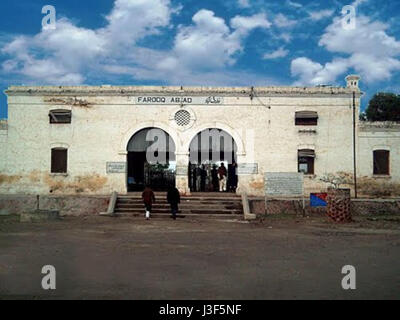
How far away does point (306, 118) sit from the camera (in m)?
21.5

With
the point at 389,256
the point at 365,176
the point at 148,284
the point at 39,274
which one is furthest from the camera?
the point at 365,176

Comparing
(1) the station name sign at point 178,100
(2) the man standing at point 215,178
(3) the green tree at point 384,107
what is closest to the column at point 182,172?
(1) the station name sign at point 178,100

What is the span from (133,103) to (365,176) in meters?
11.6

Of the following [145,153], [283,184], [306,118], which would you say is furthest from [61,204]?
[306,118]

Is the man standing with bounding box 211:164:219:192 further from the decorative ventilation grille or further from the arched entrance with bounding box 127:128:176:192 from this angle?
the decorative ventilation grille

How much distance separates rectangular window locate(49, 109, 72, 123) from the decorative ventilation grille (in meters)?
5.16

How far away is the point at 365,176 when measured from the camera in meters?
21.4

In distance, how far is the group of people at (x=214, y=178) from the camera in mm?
22484

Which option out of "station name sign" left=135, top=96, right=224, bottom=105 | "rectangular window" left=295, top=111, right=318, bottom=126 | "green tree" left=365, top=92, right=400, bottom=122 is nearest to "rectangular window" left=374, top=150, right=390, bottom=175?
"rectangular window" left=295, top=111, right=318, bottom=126

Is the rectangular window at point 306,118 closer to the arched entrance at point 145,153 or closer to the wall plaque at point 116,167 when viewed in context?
the arched entrance at point 145,153

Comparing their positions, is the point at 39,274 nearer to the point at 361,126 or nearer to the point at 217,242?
the point at 217,242

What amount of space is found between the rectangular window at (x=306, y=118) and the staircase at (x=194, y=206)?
475 cm

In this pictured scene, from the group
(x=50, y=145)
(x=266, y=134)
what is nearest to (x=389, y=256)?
(x=266, y=134)

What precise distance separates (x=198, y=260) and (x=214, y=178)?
15761 millimetres
